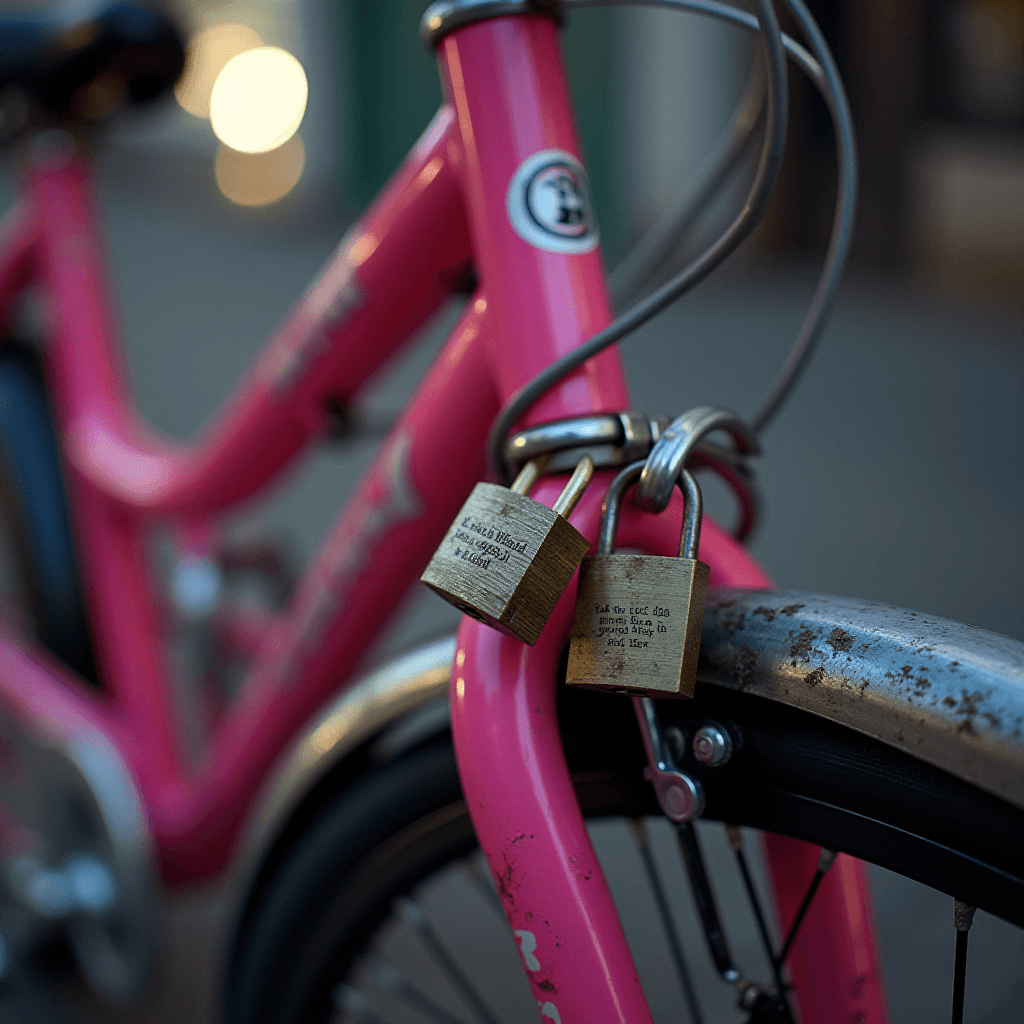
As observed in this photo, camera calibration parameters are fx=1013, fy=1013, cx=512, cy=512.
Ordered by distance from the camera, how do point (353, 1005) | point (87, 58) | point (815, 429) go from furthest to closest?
point (815, 429) < point (87, 58) < point (353, 1005)

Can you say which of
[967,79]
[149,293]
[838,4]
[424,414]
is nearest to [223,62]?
[149,293]

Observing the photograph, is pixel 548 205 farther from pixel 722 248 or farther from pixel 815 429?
pixel 815 429

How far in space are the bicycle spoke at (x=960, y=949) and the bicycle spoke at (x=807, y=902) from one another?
0.05 metres

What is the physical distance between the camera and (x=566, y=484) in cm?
42

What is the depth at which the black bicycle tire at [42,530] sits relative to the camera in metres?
1.00

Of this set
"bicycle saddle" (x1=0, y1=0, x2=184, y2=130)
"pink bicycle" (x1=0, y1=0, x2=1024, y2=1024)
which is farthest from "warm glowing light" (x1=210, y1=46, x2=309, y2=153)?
"pink bicycle" (x1=0, y1=0, x2=1024, y2=1024)

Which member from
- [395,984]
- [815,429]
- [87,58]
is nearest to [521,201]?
[395,984]

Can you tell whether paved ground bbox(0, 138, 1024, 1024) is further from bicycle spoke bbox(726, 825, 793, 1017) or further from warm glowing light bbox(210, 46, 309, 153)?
warm glowing light bbox(210, 46, 309, 153)

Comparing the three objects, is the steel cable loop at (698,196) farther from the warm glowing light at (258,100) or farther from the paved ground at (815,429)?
the warm glowing light at (258,100)

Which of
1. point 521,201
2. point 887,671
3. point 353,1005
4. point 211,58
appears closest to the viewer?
point 887,671

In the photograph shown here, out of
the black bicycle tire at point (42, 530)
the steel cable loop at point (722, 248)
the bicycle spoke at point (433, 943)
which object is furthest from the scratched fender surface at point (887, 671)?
the black bicycle tire at point (42, 530)

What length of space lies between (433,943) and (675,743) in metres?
0.26

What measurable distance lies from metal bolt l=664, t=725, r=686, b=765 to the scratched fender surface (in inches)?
0.9

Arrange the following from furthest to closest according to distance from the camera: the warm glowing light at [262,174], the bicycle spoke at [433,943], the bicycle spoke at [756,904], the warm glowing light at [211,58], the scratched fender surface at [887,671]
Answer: the warm glowing light at [211,58] < the warm glowing light at [262,174] < the bicycle spoke at [433,943] < the bicycle spoke at [756,904] < the scratched fender surface at [887,671]
